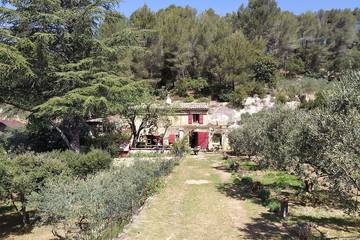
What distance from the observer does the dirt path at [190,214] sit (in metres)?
13.4

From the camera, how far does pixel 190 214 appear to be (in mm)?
16078

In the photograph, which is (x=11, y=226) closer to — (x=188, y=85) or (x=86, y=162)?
(x=86, y=162)

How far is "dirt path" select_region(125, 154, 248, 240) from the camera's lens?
1343 centimetres

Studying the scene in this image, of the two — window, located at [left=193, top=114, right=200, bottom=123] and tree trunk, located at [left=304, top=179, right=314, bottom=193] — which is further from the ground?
window, located at [left=193, top=114, right=200, bottom=123]

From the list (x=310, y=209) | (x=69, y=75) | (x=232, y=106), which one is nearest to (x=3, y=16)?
(x=69, y=75)

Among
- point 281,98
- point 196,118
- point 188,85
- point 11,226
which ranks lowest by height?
point 11,226

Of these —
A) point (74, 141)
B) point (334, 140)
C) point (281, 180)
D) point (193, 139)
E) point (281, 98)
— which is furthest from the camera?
point (281, 98)

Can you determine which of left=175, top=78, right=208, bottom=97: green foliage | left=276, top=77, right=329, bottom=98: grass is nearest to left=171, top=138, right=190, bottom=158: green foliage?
left=175, top=78, right=208, bottom=97: green foliage

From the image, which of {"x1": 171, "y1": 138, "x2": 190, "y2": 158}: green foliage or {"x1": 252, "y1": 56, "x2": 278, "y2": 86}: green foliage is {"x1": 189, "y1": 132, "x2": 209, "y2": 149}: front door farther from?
{"x1": 252, "y1": 56, "x2": 278, "y2": 86}: green foliage

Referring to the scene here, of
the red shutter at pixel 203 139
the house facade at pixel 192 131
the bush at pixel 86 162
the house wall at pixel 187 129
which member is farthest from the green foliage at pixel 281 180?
the red shutter at pixel 203 139

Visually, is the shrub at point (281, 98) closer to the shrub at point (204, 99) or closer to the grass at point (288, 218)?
the shrub at point (204, 99)

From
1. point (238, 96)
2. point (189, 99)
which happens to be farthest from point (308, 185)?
point (189, 99)

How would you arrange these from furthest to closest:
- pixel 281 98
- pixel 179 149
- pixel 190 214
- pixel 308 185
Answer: pixel 281 98
pixel 179 149
pixel 308 185
pixel 190 214

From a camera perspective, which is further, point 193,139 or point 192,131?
point 193,139
